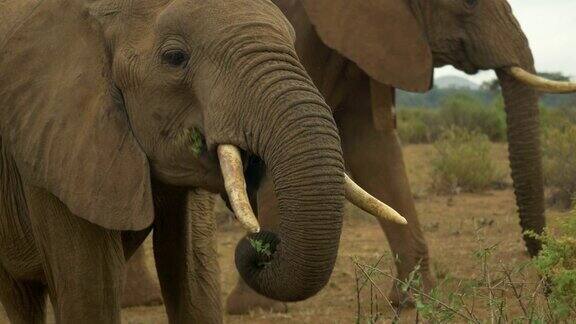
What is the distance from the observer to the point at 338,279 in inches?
292

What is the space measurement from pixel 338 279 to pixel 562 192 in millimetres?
3264

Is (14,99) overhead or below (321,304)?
overhead

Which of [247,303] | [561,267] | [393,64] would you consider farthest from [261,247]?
[393,64]

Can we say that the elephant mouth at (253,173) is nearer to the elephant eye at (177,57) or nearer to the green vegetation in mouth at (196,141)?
the green vegetation in mouth at (196,141)

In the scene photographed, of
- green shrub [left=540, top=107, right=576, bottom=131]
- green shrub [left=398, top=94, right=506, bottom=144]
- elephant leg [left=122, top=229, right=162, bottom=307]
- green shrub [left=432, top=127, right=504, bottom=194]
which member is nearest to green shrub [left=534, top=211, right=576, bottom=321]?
elephant leg [left=122, top=229, right=162, bottom=307]

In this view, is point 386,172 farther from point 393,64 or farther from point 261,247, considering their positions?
point 261,247

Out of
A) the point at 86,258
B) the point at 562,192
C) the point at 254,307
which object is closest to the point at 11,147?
the point at 86,258

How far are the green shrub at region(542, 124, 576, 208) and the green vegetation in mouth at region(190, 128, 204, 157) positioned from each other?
629 cm

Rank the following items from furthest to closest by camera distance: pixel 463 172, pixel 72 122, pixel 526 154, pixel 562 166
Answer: pixel 463 172 < pixel 562 166 < pixel 526 154 < pixel 72 122

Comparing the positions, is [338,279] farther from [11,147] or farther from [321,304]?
[11,147]

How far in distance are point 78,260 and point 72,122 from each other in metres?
0.40

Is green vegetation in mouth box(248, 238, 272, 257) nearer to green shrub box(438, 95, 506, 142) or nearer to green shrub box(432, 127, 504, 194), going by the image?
green shrub box(432, 127, 504, 194)

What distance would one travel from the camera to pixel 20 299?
4.40m

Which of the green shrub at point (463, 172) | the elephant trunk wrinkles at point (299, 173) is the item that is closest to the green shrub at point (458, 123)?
the green shrub at point (463, 172)
